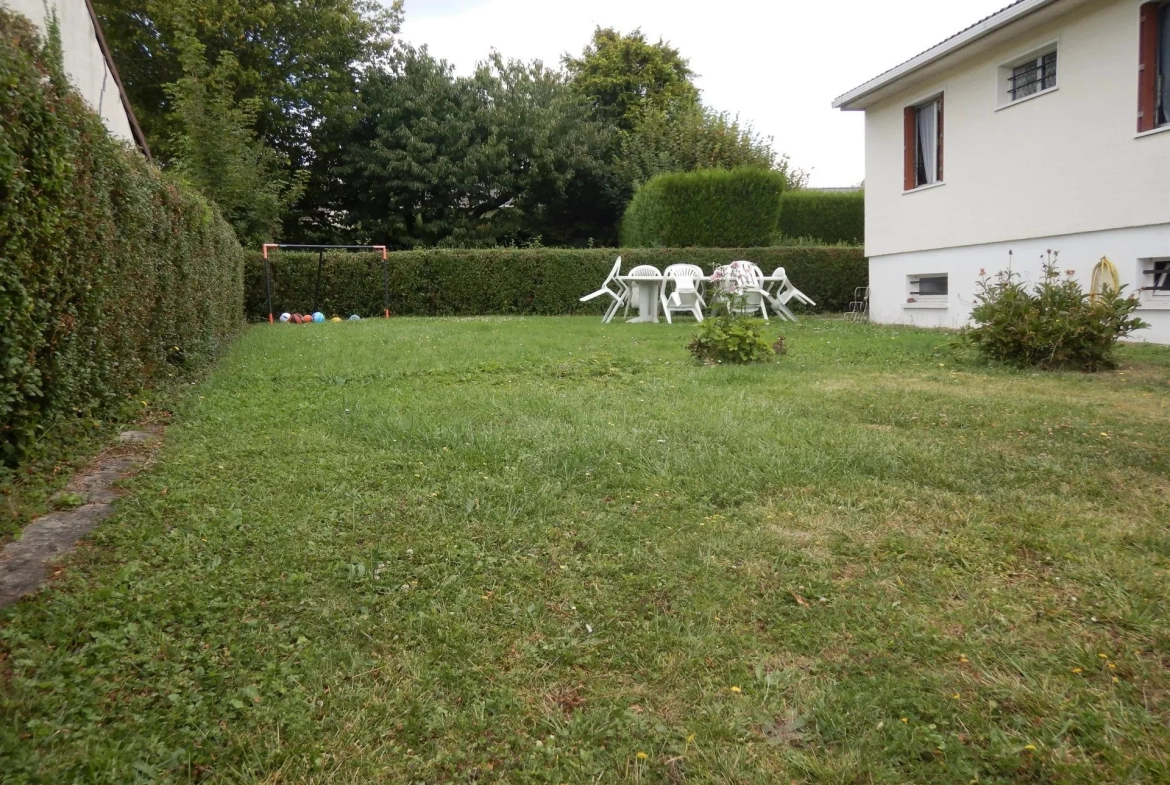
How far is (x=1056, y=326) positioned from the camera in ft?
22.8

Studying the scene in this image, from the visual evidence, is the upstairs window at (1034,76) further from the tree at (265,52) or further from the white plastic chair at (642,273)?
the tree at (265,52)

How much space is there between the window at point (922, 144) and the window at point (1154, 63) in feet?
12.8

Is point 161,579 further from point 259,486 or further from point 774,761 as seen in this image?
point 774,761

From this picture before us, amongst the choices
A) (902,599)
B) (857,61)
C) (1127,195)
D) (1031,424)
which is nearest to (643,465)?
(902,599)

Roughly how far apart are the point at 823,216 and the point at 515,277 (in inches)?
378

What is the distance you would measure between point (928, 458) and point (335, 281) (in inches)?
579

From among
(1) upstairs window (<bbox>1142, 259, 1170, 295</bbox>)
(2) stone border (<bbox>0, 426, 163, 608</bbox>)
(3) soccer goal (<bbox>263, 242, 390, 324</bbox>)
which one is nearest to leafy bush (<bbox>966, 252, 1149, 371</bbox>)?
(1) upstairs window (<bbox>1142, 259, 1170, 295</bbox>)

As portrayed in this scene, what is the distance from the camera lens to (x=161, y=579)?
2635mm

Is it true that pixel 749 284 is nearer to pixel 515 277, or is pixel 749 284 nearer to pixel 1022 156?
pixel 1022 156

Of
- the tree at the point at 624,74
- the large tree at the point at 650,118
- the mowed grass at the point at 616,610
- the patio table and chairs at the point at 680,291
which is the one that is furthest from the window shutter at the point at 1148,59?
the tree at the point at 624,74

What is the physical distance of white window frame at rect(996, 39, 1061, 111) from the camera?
34.3 ft

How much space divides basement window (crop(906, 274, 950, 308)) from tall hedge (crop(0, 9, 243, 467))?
11.2m

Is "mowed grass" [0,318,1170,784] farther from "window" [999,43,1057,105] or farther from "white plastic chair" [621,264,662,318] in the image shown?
"white plastic chair" [621,264,662,318]

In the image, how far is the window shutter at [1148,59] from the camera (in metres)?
9.10
